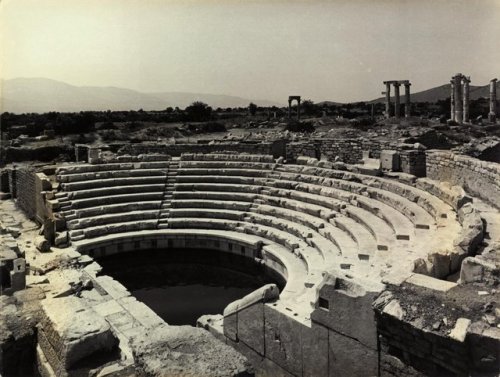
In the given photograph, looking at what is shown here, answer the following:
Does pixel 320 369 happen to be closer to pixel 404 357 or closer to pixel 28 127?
pixel 404 357

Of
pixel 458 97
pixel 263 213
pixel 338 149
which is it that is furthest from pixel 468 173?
pixel 458 97

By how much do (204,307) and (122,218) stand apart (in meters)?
5.70

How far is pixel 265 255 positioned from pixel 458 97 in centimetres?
3202

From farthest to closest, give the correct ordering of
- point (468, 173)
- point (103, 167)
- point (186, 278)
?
1. point (103, 167)
2. point (186, 278)
3. point (468, 173)

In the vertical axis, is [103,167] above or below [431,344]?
above

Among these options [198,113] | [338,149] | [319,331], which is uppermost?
[198,113]

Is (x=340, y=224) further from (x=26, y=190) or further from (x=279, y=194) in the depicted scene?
(x=26, y=190)

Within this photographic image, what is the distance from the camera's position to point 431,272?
6.67 meters

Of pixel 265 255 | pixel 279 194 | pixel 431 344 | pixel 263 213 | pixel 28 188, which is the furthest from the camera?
pixel 28 188

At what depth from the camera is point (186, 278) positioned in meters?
13.1

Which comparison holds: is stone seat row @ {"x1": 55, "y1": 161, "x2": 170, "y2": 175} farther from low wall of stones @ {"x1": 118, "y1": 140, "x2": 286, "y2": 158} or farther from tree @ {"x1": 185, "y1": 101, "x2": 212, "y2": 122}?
tree @ {"x1": 185, "y1": 101, "x2": 212, "y2": 122}

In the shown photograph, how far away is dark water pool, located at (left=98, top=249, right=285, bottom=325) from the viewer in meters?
11.1

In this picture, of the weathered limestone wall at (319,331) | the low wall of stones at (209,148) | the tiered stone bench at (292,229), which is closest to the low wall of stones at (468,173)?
the tiered stone bench at (292,229)

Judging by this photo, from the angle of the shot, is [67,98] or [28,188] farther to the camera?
[67,98]
